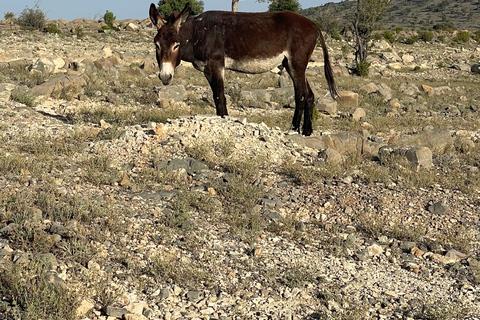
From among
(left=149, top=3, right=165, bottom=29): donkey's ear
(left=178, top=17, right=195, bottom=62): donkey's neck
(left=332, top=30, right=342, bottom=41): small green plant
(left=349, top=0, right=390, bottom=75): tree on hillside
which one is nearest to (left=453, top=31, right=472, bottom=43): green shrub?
(left=332, top=30, right=342, bottom=41): small green plant

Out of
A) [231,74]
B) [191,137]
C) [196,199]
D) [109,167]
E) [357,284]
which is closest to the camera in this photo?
[357,284]

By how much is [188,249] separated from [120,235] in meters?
0.69

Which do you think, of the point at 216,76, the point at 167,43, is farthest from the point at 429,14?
the point at 167,43

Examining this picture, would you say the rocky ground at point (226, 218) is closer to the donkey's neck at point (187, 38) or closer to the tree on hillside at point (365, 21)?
the donkey's neck at point (187, 38)

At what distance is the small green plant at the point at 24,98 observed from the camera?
10391 millimetres

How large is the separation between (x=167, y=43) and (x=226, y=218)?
3.34m

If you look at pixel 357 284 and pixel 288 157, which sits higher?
pixel 288 157

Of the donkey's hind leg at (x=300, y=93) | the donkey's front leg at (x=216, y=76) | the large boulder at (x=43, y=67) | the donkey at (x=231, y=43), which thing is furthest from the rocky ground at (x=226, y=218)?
the large boulder at (x=43, y=67)

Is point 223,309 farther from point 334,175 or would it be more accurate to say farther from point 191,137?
point 191,137

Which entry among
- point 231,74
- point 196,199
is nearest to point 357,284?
point 196,199

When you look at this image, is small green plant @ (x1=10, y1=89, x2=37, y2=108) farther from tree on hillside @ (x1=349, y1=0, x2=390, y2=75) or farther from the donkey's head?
tree on hillside @ (x1=349, y1=0, x2=390, y2=75)

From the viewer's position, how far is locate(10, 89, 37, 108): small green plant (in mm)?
10391

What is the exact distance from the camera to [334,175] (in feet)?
23.4

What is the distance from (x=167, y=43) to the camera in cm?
761
